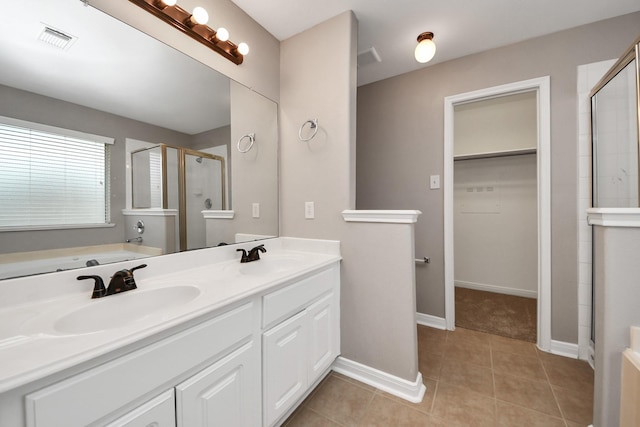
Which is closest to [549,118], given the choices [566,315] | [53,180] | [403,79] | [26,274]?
[403,79]

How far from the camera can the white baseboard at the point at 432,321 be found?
2.20m

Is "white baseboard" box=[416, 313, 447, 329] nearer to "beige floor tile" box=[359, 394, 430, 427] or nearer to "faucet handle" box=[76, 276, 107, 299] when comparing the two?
"beige floor tile" box=[359, 394, 430, 427]

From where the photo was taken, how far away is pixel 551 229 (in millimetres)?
1814

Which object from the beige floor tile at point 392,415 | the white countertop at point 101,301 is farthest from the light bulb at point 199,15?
the beige floor tile at point 392,415

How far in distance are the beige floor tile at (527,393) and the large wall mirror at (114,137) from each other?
186cm

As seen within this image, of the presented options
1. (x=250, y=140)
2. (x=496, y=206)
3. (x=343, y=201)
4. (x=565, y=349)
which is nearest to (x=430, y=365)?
(x=565, y=349)

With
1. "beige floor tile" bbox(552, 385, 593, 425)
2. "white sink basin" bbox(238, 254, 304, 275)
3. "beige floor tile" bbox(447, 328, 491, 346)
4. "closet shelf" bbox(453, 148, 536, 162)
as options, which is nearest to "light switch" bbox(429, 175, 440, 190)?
"closet shelf" bbox(453, 148, 536, 162)

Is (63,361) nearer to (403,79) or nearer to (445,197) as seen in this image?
(445,197)

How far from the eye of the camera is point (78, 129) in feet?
3.15

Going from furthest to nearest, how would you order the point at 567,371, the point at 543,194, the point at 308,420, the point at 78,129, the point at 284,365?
the point at 543,194 → the point at 567,371 → the point at 308,420 → the point at 284,365 → the point at 78,129

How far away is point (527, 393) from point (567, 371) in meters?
0.46

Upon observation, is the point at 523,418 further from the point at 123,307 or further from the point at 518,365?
the point at 123,307

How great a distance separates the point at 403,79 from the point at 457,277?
Result: 2.63 meters

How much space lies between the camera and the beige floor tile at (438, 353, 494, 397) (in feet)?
4.87
